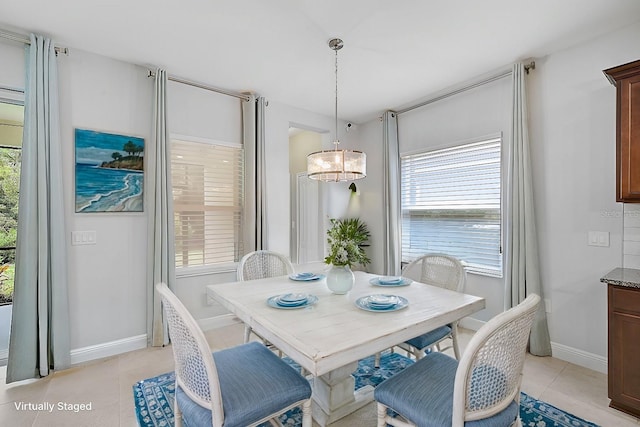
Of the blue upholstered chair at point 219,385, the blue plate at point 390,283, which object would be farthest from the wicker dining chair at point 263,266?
the blue upholstered chair at point 219,385

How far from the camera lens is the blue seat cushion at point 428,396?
48.9 inches

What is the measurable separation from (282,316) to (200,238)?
2.15 metres

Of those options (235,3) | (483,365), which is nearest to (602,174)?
(483,365)

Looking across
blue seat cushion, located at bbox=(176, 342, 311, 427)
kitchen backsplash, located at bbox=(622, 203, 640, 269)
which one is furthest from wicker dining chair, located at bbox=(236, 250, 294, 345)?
kitchen backsplash, located at bbox=(622, 203, 640, 269)

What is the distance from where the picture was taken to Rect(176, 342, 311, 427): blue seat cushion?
1288mm

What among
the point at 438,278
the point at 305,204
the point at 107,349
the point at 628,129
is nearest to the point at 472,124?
the point at 628,129

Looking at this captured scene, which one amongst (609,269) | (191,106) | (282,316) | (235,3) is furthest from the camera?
(191,106)

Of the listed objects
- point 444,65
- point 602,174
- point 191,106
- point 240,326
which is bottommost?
point 240,326

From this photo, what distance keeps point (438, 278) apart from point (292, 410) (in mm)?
1455

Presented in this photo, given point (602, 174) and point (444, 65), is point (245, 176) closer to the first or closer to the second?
point (444, 65)

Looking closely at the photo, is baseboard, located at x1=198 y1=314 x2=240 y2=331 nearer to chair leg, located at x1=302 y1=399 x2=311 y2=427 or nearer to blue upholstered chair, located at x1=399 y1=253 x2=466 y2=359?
blue upholstered chair, located at x1=399 y1=253 x2=466 y2=359

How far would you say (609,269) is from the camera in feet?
8.02

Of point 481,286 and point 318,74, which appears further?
point 481,286

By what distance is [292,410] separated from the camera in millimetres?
2059
